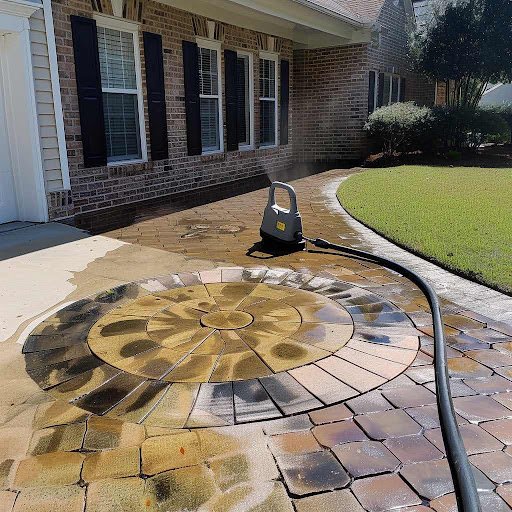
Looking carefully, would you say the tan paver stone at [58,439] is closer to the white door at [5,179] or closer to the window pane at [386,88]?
the white door at [5,179]

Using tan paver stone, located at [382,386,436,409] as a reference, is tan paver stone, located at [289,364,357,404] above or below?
above

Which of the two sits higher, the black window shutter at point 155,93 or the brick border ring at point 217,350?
the black window shutter at point 155,93

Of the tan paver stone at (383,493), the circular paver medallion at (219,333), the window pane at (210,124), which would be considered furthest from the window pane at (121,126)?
the tan paver stone at (383,493)

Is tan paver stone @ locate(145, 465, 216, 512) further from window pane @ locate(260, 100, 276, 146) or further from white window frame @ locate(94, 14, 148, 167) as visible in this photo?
window pane @ locate(260, 100, 276, 146)

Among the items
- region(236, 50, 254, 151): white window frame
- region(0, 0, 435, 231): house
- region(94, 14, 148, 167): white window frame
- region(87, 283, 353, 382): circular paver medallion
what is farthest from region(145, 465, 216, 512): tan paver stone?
region(236, 50, 254, 151): white window frame

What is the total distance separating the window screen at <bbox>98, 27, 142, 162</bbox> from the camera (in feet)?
22.5

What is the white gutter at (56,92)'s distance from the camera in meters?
5.66

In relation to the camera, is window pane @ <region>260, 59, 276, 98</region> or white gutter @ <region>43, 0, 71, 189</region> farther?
window pane @ <region>260, 59, 276, 98</region>

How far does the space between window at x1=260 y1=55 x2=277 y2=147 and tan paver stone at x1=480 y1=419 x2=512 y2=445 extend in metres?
9.65

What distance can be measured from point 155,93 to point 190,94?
3.03 ft

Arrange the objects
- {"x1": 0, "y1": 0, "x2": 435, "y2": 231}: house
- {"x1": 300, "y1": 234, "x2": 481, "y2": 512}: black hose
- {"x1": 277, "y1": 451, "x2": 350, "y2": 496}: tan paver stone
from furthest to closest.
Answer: {"x1": 0, "y1": 0, "x2": 435, "y2": 231}: house, {"x1": 277, "y1": 451, "x2": 350, "y2": 496}: tan paver stone, {"x1": 300, "y1": 234, "x2": 481, "y2": 512}: black hose

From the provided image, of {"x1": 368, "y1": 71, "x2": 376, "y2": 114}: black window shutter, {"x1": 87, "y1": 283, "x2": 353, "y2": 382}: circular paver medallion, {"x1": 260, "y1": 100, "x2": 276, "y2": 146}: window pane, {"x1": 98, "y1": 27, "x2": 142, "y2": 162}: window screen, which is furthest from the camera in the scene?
{"x1": 368, "y1": 71, "x2": 376, "y2": 114}: black window shutter

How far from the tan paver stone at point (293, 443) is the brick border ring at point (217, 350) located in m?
0.15

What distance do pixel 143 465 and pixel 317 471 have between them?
2.08 ft
